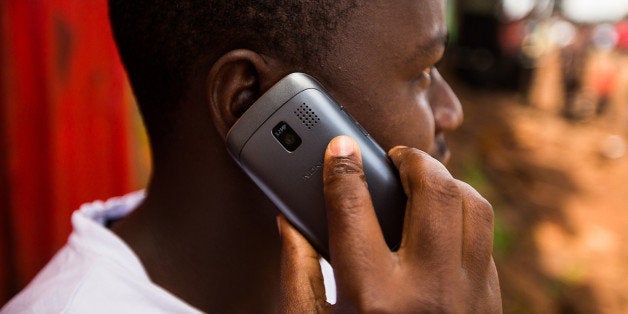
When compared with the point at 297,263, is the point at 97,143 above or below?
below

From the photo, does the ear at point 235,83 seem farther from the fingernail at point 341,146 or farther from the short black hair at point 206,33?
the fingernail at point 341,146

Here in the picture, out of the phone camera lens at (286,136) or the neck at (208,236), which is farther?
the neck at (208,236)

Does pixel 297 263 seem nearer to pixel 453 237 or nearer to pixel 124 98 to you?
pixel 453 237

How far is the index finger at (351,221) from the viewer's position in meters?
0.79

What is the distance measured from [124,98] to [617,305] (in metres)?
2.86

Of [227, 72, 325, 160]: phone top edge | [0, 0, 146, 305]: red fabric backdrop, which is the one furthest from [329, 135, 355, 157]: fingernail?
[0, 0, 146, 305]: red fabric backdrop

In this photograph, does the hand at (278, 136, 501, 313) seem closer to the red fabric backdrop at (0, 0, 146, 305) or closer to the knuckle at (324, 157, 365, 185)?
the knuckle at (324, 157, 365, 185)

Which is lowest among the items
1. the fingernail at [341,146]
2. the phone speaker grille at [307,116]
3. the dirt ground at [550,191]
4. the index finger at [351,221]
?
the dirt ground at [550,191]

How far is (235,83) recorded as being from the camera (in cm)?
101

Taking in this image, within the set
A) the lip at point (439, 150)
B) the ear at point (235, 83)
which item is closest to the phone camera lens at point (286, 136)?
the ear at point (235, 83)

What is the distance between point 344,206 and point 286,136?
7.0 inches

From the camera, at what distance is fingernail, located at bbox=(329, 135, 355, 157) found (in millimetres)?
878

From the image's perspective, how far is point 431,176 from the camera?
2.75 feet

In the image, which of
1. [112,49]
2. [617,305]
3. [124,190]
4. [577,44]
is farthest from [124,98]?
[577,44]
